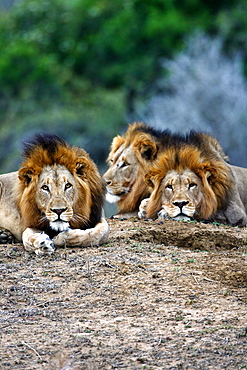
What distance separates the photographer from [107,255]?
6.18m

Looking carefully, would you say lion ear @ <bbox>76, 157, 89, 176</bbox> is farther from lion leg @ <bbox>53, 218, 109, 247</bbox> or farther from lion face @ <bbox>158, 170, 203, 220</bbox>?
lion face @ <bbox>158, 170, 203, 220</bbox>

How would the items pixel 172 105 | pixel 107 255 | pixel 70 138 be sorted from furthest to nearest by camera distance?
pixel 172 105 → pixel 70 138 → pixel 107 255

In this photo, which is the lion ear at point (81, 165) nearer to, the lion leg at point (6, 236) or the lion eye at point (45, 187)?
the lion eye at point (45, 187)

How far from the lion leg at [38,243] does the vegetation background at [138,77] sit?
15502mm

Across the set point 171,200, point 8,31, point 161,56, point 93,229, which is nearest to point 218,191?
point 171,200

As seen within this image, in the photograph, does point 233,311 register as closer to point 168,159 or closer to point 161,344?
point 161,344

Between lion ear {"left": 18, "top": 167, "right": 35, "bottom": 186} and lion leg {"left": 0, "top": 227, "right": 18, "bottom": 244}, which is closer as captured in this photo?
lion ear {"left": 18, "top": 167, "right": 35, "bottom": 186}

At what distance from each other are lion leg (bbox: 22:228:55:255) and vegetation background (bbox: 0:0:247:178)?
15.5 meters

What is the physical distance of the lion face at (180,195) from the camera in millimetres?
8070

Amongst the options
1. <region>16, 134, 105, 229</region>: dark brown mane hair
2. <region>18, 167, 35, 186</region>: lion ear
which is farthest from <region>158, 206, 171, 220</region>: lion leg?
<region>18, 167, 35, 186</region>: lion ear

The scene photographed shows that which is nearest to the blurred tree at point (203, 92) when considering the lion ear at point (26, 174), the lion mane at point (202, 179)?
the lion mane at point (202, 179)

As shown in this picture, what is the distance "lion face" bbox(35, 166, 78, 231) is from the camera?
254 inches

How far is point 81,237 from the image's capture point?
649 centimetres

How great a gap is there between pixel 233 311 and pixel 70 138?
1743 cm
